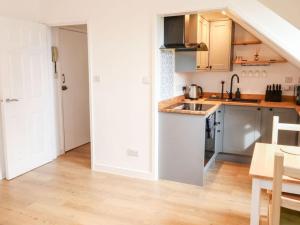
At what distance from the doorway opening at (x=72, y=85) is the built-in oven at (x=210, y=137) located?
1.91 m

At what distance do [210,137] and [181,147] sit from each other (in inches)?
18.9

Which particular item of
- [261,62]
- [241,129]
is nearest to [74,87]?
[241,129]

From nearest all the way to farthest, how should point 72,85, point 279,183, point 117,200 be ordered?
1. point 279,183
2. point 117,200
3. point 72,85

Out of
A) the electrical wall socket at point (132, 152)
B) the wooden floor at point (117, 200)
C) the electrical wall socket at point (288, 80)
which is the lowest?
the wooden floor at point (117, 200)

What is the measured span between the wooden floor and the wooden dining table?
32.0 inches

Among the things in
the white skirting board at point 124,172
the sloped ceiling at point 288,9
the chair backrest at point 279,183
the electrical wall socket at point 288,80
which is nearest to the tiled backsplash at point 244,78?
the electrical wall socket at point 288,80

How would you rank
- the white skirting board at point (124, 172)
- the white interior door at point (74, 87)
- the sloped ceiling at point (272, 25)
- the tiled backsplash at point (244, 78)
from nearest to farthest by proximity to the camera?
the sloped ceiling at point (272, 25)
the white skirting board at point (124, 172)
the tiled backsplash at point (244, 78)
the white interior door at point (74, 87)

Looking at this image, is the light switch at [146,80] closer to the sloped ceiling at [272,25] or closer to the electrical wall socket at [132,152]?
the electrical wall socket at [132,152]

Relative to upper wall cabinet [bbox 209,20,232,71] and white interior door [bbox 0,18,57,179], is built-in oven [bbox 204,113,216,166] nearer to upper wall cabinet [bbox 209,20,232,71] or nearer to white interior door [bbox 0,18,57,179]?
upper wall cabinet [bbox 209,20,232,71]

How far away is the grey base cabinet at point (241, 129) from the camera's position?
145 inches

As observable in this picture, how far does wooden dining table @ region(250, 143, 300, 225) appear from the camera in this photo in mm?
1504

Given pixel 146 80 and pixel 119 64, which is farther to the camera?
pixel 119 64

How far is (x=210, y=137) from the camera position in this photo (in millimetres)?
3432

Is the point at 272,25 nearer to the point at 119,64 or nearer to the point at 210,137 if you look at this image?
the point at 210,137
